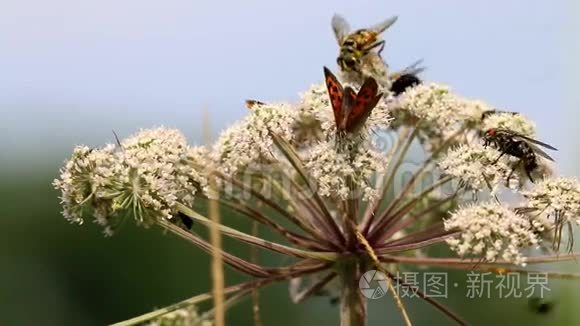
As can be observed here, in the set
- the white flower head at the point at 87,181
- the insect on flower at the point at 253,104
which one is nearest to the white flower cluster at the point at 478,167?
the insect on flower at the point at 253,104

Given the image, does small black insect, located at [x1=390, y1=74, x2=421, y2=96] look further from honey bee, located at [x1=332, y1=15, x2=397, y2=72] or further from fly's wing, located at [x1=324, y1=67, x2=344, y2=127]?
fly's wing, located at [x1=324, y1=67, x2=344, y2=127]

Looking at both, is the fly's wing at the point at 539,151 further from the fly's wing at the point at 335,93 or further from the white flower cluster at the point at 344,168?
the fly's wing at the point at 335,93

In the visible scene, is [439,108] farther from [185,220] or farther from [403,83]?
[185,220]

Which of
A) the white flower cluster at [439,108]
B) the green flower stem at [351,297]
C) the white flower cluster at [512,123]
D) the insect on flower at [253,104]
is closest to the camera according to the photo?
the green flower stem at [351,297]

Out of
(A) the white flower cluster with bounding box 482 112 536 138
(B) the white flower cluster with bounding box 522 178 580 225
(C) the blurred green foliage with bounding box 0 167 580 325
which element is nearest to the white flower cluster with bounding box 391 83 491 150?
(A) the white flower cluster with bounding box 482 112 536 138

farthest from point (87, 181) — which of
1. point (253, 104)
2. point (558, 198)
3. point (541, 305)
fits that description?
point (541, 305)

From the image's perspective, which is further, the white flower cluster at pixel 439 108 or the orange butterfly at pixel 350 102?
the white flower cluster at pixel 439 108
